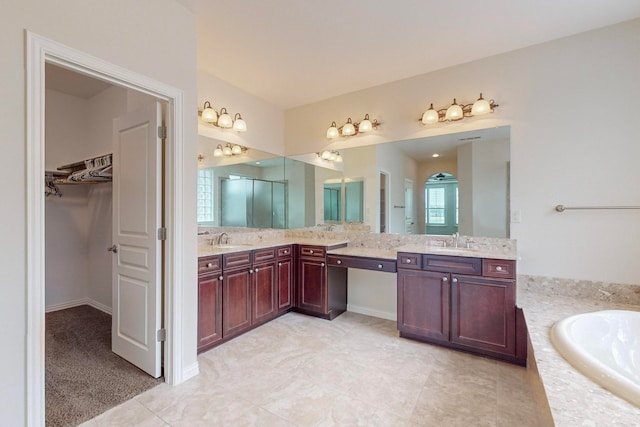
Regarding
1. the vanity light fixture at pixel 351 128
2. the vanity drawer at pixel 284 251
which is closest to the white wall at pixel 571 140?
the vanity light fixture at pixel 351 128

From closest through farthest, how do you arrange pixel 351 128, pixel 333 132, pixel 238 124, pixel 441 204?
pixel 441 204, pixel 238 124, pixel 351 128, pixel 333 132

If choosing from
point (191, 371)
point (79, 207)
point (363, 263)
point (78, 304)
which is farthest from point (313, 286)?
point (79, 207)

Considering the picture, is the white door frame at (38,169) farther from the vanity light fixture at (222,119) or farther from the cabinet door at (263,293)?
the cabinet door at (263,293)

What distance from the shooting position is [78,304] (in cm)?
381

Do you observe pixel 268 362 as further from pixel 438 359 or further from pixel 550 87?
pixel 550 87

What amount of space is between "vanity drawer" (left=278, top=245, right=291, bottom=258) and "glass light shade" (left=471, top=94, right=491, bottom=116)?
2.48m

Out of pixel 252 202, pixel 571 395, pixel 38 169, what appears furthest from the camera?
pixel 252 202

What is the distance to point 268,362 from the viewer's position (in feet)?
7.94

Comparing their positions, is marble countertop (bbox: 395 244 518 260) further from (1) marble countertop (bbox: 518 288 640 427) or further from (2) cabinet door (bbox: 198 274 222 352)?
(2) cabinet door (bbox: 198 274 222 352)

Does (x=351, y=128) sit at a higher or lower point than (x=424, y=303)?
higher

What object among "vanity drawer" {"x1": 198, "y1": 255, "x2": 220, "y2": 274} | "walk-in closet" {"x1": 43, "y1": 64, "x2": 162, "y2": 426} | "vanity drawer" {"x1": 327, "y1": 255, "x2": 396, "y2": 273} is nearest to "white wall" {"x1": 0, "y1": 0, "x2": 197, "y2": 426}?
"vanity drawer" {"x1": 198, "y1": 255, "x2": 220, "y2": 274}

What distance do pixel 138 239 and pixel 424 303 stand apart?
101 inches

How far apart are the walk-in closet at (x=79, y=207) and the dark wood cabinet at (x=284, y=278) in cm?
168

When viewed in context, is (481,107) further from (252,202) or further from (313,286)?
(252,202)
